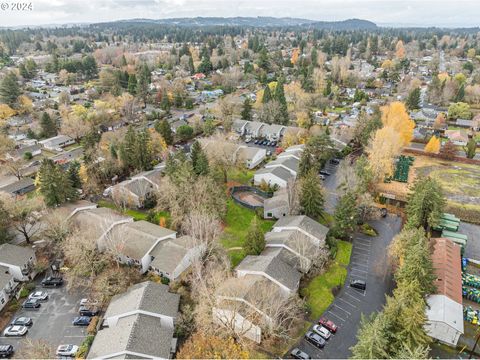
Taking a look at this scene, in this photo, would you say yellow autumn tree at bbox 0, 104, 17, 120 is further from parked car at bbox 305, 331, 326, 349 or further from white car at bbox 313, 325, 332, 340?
white car at bbox 313, 325, 332, 340

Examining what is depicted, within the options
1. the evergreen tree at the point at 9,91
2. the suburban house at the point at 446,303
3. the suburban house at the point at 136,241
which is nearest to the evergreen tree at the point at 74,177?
the suburban house at the point at 136,241

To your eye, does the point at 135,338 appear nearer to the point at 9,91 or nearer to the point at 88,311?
the point at 88,311

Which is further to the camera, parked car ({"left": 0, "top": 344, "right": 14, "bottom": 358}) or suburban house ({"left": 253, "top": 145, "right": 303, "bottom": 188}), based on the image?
suburban house ({"left": 253, "top": 145, "right": 303, "bottom": 188})

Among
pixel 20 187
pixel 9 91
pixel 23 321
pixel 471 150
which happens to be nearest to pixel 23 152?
pixel 20 187

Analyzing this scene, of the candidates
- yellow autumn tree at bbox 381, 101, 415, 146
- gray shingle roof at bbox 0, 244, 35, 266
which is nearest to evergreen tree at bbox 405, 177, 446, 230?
yellow autumn tree at bbox 381, 101, 415, 146

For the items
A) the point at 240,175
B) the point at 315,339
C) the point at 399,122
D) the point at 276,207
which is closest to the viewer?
the point at 315,339

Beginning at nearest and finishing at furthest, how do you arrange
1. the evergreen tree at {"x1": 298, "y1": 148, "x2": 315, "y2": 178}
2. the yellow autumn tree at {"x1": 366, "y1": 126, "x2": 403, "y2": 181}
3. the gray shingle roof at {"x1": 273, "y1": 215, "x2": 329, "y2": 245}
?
the gray shingle roof at {"x1": 273, "y1": 215, "x2": 329, "y2": 245} → the evergreen tree at {"x1": 298, "y1": 148, "x2": 315, "y2": 178} → the yellow autumn tree at {"x1": 366, "y1": 126, "x2": 403, "y2": 181}

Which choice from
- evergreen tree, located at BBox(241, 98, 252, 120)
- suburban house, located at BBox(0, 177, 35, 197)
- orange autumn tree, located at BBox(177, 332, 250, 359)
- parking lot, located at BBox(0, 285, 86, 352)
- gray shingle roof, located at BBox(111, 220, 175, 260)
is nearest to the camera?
orange autumn tree, located at BBox(177, 332, 250, 359)
